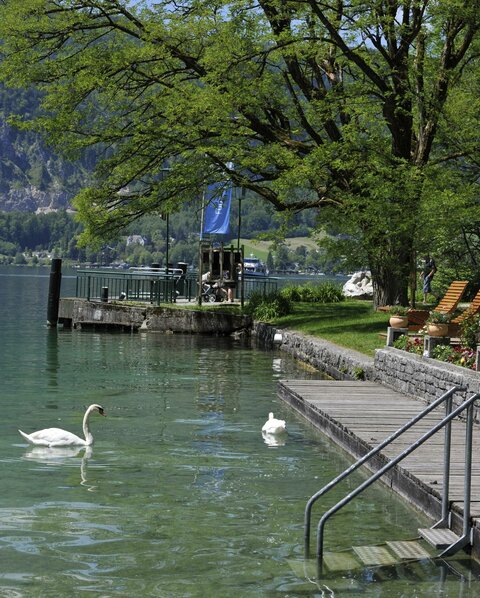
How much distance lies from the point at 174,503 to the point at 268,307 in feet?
86.4

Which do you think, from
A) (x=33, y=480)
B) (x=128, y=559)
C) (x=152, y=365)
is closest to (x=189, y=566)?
(x=128, y=559)

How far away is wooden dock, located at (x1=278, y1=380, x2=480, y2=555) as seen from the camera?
36.7 ft

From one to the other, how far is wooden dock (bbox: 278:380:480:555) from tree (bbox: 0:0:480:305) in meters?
9.92

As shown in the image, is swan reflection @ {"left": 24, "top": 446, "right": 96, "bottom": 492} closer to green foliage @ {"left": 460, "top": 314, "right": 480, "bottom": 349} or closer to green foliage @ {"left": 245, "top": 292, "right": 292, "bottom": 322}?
green foliage @ {"left": 460, "top": 314, "right": 480, "bottom": 349}

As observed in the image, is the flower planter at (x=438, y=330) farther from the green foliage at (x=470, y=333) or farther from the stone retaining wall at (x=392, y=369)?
the green foliage at (x=470, y=333)

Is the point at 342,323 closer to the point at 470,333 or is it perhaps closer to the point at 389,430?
the point at 470,333

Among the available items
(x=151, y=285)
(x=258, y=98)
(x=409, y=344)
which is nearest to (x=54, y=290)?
(x=151, y=285)

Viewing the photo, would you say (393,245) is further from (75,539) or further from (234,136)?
(75,539)

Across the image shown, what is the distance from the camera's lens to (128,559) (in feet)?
32.8

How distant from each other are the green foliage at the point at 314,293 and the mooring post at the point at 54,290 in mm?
8792

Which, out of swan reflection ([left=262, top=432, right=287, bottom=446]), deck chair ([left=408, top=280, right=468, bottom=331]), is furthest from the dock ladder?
deck chair ([left=408, top=280, right=468, bottom=331])

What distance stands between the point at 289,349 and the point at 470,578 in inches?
882

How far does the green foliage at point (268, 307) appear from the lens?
37906 millimetres

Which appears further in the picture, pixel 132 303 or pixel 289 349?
pixel 132 303
